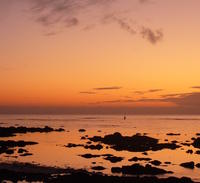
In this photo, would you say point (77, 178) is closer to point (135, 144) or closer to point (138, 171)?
point (138, 171)

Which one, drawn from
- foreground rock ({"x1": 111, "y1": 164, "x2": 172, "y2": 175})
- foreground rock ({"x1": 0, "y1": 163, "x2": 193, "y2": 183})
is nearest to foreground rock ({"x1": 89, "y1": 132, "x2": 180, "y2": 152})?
foreground rock ({"x1": 111, "y1": 164, "x2": 172, "y2": 175})

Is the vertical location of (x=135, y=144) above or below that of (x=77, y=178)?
above

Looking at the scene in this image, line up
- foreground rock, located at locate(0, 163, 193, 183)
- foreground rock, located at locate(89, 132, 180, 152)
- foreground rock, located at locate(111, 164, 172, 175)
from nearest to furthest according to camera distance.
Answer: foreground rock, located at locate(0, 163, 193, 183) → foreground rock, located at locate(111, 164, 172, 175) → foreground rock, located at locate(89, 132, 180, 152)

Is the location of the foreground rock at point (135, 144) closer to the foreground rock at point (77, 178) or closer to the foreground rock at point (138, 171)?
the foreground rock at point (138, 171)

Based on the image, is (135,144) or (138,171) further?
(135,144)

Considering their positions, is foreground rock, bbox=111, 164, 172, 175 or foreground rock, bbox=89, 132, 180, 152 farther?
foreground rock, bbox=89, 132, 180, 152

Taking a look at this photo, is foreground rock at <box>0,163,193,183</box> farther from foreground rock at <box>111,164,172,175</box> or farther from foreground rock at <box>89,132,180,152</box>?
foreground rock at <box>89,132,180,152</box>

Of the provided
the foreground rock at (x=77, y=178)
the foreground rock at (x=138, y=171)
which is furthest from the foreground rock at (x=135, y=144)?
the foreground rock at (x=77, y=178)

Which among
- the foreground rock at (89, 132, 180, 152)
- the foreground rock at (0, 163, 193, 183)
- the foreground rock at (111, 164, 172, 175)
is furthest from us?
the foreground rock at (89, 132, 180, 152)

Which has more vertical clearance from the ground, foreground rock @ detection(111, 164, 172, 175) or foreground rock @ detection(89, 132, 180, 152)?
foreground rock @ detection(89, 132, 180, 152)

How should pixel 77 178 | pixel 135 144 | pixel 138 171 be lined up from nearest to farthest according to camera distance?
pixel 77 178, pixel 138 171, pixel 135 144

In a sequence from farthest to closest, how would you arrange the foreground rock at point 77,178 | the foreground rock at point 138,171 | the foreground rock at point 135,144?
the foreground rock at point 135,144 → the foreground rock at point 138,171 → the foreground rock at point 77,178

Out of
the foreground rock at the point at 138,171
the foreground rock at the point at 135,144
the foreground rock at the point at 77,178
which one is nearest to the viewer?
the foreground rock at the point at 77,178

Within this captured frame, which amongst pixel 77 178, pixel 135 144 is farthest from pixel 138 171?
pixel 135 144
